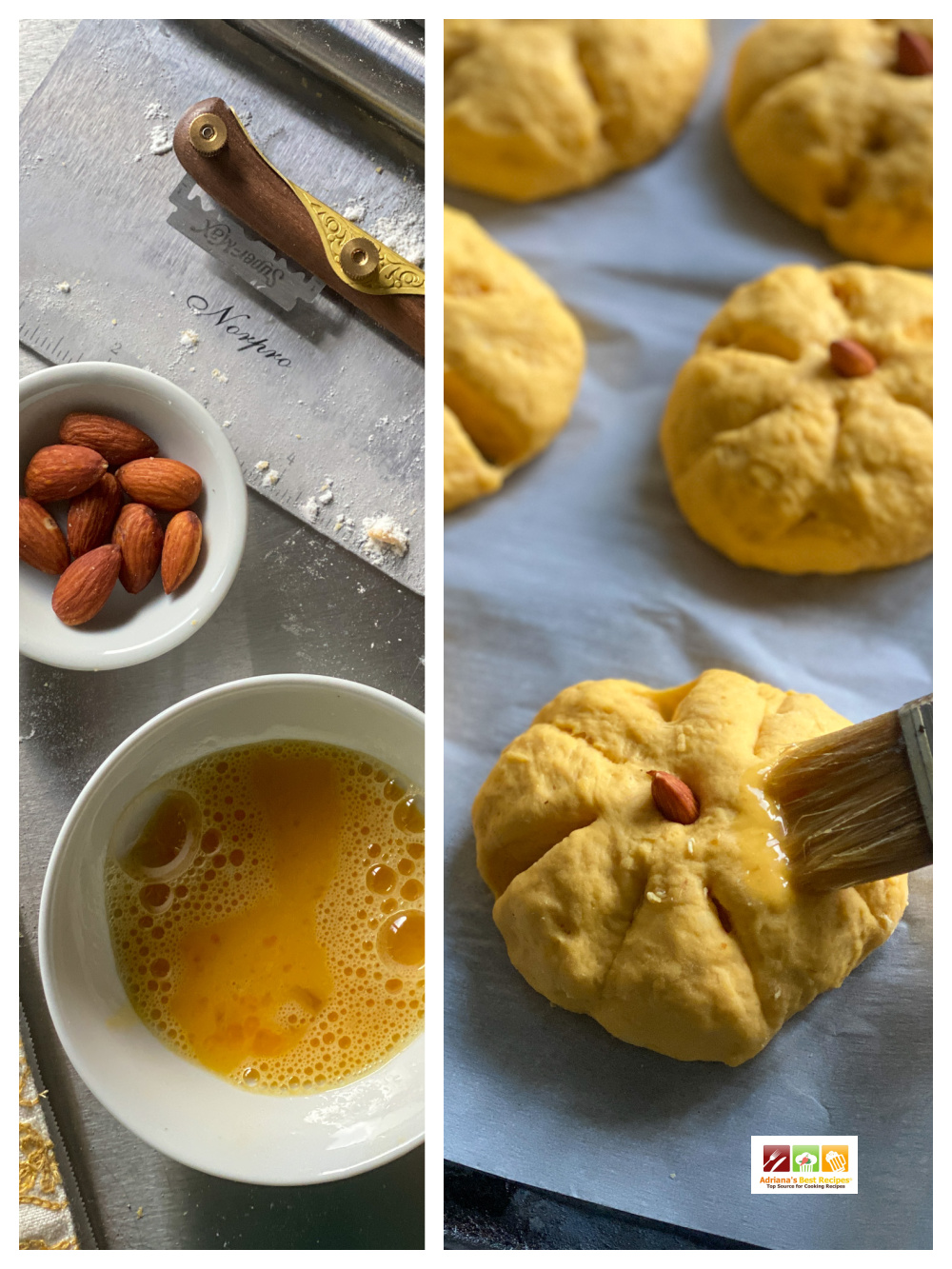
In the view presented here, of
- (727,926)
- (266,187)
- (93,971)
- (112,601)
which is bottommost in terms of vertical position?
(727,926)

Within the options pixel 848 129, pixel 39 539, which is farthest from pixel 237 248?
pixel 848 129

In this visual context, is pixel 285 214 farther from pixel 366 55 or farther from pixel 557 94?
pixel 557 94

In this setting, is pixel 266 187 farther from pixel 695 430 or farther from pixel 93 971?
pixel 93 971

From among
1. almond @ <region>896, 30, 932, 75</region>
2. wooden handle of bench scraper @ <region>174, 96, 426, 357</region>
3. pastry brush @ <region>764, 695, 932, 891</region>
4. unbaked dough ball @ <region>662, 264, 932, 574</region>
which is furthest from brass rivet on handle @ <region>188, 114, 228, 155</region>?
almond @ <region>896, 30, 932, 75</region>

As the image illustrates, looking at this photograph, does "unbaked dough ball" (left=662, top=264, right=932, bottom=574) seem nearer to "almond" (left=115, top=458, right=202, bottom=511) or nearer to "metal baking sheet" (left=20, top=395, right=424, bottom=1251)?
"metal baking sheet" (left=20, top=395, right=424, bottom=1251)
